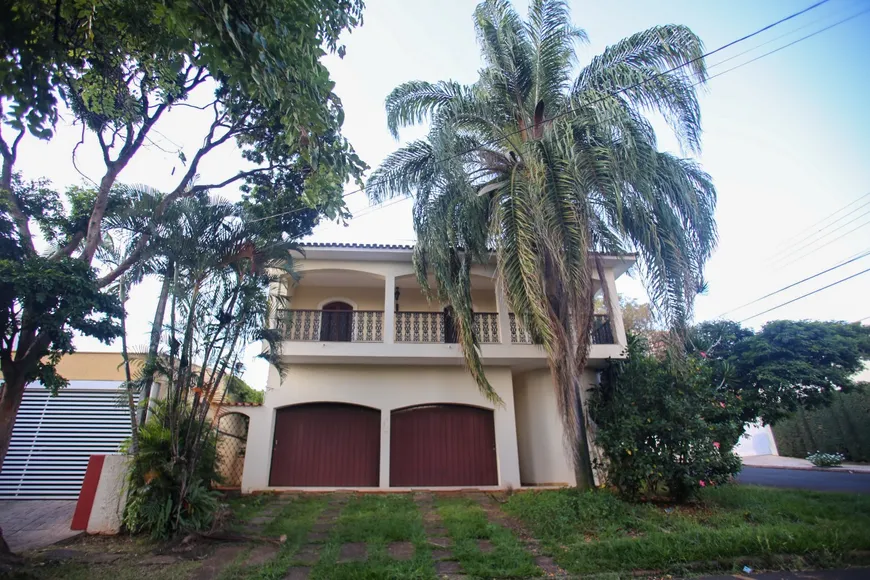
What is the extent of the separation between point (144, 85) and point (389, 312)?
661 centimetres

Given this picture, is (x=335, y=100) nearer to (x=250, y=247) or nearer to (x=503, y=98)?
(x=250, y=247)

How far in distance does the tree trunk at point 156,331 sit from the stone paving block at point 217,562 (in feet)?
8.44

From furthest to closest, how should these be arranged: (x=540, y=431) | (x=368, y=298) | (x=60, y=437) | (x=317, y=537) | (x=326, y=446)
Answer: (x=368, y=298), (x=540, y=431), (x=326, y=446), (x=60, y=437), (x=317, y=537)

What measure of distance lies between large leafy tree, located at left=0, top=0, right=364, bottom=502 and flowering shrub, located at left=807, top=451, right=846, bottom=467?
20.7 m

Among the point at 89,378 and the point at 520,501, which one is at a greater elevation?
the point at 89,378

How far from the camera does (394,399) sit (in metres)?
10.8

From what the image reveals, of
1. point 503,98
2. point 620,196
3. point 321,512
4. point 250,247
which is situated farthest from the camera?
point 503,98

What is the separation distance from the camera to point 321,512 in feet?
24.8

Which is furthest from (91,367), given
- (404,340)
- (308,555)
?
(308,555)

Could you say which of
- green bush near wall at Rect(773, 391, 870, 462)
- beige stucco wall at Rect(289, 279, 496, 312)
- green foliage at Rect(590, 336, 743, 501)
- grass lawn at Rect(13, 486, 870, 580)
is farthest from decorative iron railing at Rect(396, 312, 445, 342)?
green bush near wall at Rect(773, 391, 870, 462)

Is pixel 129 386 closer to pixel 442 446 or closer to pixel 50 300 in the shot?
pixel 50 300

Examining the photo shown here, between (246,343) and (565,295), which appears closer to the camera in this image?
(246,343)

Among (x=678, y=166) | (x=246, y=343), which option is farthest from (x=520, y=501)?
(x=678, y=166)

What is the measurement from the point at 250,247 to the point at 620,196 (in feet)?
20.1
